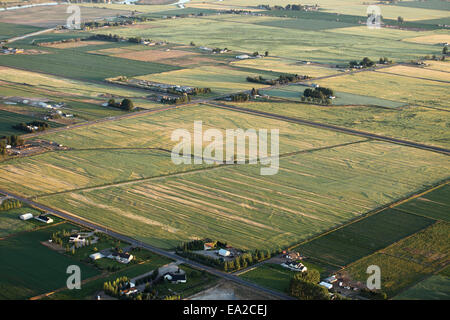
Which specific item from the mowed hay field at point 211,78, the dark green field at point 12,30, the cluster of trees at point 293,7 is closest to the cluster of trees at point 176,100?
the mowed hay field at point 211,78

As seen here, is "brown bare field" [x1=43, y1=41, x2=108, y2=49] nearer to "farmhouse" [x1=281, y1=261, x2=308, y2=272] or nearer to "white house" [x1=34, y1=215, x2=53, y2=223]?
"white house" [x1=34, y1=215, x2=53, y2=223]

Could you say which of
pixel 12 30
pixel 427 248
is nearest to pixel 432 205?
pixel 427 248

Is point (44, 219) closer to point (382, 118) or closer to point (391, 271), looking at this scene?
point (391, 271)

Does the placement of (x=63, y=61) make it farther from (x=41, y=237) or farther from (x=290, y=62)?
(x=41, y=237)

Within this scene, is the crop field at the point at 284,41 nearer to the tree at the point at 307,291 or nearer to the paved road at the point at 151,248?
the paved road at the point at 151,248

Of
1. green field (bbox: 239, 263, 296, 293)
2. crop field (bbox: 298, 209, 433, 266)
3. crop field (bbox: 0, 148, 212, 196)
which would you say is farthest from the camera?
crop field (bbox: 0, 148, 212, 196)

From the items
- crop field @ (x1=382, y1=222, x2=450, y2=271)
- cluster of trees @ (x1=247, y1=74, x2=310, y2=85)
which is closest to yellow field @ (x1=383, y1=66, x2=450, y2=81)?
cluster of trees @ (x1=247, y1=74, x2=310, y2=85)
